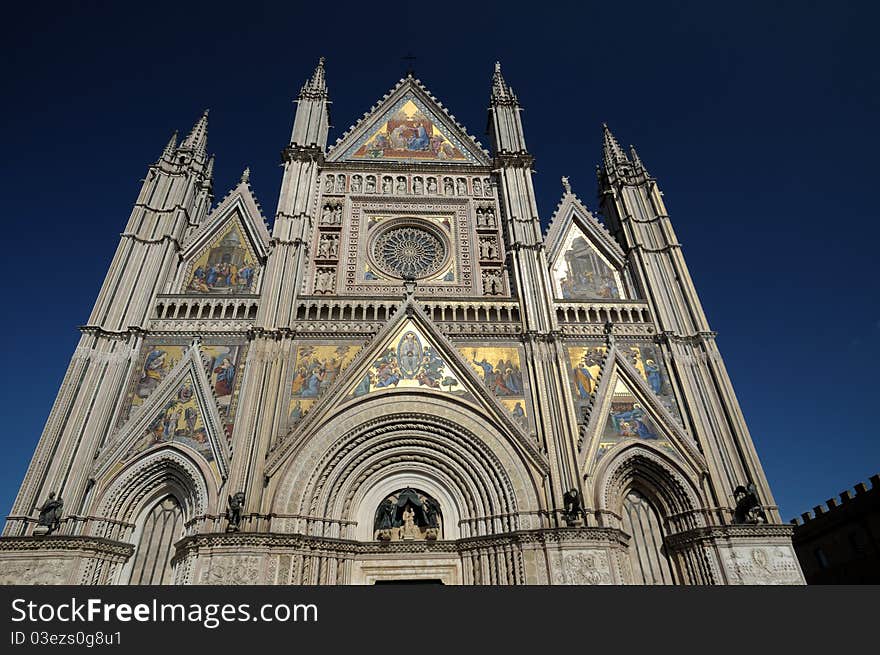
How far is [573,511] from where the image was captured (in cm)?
1303

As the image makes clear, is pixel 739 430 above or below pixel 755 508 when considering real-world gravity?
above

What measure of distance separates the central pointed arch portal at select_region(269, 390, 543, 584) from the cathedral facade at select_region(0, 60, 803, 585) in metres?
0.06

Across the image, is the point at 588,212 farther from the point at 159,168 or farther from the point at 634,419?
the point at 159,168

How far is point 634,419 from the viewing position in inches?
604

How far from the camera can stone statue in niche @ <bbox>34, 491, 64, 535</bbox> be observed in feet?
40.1

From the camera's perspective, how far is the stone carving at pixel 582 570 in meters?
12.3

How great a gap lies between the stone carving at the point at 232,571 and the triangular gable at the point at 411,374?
3.18 m

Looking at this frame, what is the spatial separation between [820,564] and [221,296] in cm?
2741

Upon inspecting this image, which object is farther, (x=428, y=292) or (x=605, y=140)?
(x=605, y=140)

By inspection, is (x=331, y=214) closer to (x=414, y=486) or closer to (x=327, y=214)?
(x=327, y=214)

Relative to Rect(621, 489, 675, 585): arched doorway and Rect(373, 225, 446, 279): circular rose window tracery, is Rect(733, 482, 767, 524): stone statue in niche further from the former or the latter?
Rect(373, 225, 446, 279): circular rose window tracery

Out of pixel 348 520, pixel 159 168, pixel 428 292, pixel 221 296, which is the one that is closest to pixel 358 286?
pixel 428 292

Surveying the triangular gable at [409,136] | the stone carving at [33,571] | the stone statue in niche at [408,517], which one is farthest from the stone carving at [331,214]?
the stone carving at [33,571]

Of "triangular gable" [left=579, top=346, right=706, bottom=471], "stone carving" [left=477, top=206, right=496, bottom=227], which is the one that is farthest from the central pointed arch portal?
"stone carving" [left=477, top=206, right=496, bottom=227]
